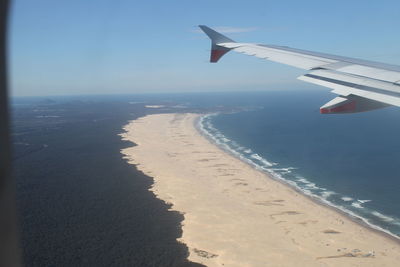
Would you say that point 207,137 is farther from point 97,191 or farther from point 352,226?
point 352,226

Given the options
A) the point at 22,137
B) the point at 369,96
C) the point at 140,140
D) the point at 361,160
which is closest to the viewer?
the point at 369,96

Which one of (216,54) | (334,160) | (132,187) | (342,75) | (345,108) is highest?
(216,54)

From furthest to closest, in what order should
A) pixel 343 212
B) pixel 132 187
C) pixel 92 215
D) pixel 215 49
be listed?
pixel 132 187 → pixel 343 212 → pixel 92 215 → pixel 215 49

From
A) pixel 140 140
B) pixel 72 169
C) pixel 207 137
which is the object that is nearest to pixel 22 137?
pixel 140 140

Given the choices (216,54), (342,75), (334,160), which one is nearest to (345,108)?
(342,75)

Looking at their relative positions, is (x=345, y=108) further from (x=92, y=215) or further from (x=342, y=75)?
(x=92, y=215)

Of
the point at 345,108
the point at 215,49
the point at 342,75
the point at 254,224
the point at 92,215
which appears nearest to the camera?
the point at 345,108

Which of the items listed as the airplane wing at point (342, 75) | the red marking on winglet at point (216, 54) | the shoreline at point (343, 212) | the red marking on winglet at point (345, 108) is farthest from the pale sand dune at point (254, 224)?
the red marking on winglet at point (345, 108)
